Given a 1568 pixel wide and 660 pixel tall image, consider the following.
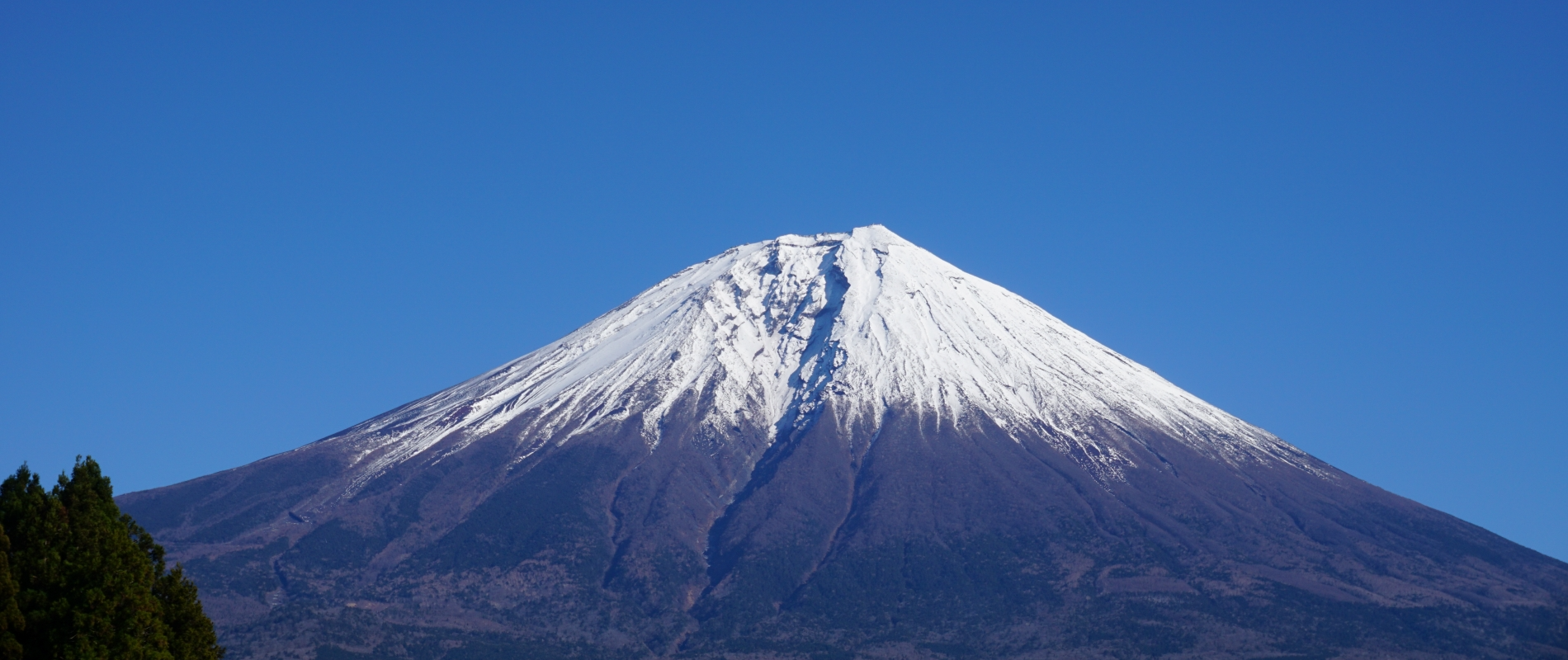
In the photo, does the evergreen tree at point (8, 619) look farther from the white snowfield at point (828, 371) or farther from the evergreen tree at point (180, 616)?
the white snowfield at point (828, 371)

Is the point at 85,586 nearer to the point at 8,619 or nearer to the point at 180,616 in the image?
the point at 8,619

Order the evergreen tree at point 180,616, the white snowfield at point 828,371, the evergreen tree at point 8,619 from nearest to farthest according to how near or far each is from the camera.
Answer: the evergreen tree at point 8,619
the evergreen tree at point 180,616
the white snowfield at point 828,371

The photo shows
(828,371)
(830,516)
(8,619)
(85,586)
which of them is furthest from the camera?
(828,371)

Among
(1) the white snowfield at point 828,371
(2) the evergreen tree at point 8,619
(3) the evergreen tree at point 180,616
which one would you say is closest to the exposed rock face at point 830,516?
(1) the white snowfield at point 828,371

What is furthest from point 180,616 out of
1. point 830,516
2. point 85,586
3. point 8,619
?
point 830,516

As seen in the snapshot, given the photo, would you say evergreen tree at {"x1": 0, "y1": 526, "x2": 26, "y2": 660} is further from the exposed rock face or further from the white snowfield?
the white snowfield

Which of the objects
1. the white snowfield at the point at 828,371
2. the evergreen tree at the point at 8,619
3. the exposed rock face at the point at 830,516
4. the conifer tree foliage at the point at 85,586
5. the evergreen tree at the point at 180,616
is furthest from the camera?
the white snowfield at the point at 828,371
